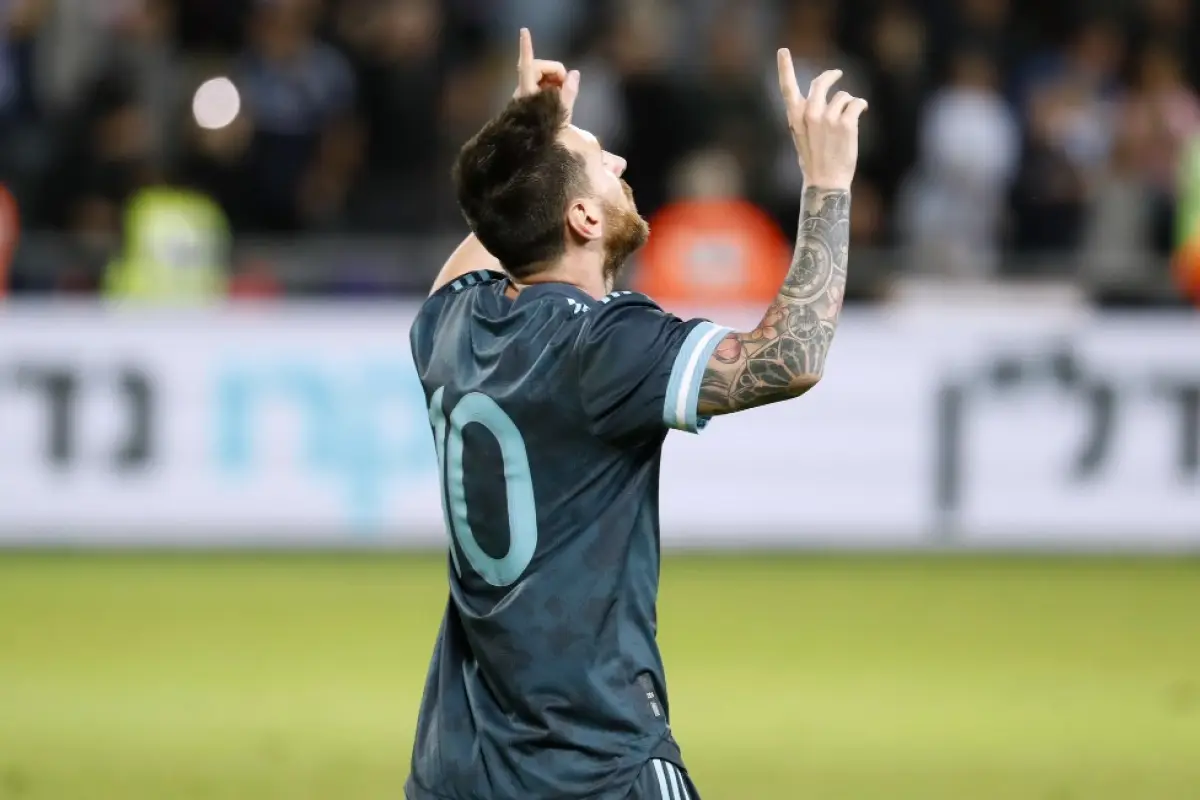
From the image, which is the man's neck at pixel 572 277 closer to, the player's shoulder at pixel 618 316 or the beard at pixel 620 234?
the beard at pixel 620 234

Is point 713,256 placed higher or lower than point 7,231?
higher

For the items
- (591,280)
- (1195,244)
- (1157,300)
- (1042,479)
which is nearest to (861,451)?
(1042,479)

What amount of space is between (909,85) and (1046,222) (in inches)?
56.9

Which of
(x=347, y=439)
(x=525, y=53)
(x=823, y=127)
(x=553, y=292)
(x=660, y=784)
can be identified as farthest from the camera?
(x=347, y=439)

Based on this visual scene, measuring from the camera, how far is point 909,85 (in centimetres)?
1542

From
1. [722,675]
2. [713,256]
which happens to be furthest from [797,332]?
[713,256]

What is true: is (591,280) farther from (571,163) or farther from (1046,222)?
(1046,222)

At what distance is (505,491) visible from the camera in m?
3.63

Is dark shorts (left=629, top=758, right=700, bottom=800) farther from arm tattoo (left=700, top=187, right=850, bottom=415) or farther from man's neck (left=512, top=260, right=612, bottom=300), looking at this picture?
man's neck (left=512, top=260, right=612, bottom=300)

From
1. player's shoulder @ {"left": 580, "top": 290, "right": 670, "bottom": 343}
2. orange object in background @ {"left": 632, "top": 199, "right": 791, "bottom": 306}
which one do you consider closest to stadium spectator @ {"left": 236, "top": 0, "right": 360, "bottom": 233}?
orange object in background @ {"left": 632, "top": 199, "right": 791, "bottom": 306}

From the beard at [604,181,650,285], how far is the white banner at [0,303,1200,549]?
8.47 metres

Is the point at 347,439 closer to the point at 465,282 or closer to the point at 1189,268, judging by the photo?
the point at 1189,268

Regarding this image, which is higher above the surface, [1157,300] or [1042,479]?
[1157,300]

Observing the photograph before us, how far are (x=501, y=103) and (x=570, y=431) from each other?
11.8 meters
